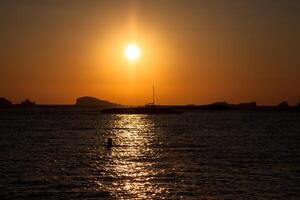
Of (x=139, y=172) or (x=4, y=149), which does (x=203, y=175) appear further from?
(x=4, y=149)

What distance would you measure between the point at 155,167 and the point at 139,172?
3761mm

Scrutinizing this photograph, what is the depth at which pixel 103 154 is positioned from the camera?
60.4 metres

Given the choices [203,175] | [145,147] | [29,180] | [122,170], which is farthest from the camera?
[145,147]

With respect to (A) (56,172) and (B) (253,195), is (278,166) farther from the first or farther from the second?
(A) (56,172)

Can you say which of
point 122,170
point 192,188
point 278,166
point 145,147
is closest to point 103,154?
point 145,147

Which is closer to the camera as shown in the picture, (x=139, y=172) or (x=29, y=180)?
(x=29, y=180)

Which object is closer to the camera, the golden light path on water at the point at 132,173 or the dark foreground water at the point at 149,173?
the dark foreground water at the point at 149,173

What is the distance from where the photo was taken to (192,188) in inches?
1382

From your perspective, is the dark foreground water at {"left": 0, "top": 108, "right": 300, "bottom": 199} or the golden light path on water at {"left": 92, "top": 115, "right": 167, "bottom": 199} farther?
the golden light path on water at {"left": 92, "top": 115, "right": 167, "bottom": 199}

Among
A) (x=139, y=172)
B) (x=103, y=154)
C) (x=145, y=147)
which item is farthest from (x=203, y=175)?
(x=145, y=147)

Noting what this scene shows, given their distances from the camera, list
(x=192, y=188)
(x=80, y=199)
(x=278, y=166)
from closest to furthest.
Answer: (x=80, y=199), (x=192, y=188), (x=278, y=166)

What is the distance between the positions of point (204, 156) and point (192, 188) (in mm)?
21659

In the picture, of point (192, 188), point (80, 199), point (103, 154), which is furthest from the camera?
point (103, 154)

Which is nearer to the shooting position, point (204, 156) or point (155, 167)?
point (155, 167)
